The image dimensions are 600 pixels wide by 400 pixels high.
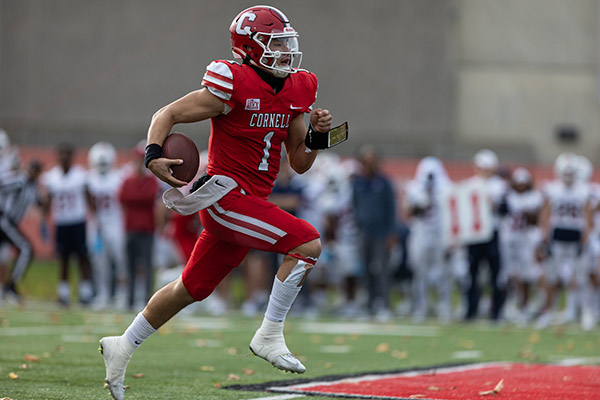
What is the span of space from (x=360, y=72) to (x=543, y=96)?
5329 mm

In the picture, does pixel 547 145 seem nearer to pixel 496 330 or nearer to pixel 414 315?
pixel 414 315

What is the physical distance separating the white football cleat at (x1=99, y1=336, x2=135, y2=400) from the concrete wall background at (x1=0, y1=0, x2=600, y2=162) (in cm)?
2362

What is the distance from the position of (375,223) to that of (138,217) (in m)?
2.96

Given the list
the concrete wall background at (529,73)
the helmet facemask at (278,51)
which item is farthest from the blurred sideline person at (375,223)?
the concrete wall background at (529,73)

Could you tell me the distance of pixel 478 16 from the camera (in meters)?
30.6

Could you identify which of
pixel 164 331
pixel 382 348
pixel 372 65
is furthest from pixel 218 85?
pixel 372 65

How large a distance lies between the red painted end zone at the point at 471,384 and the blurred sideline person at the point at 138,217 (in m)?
7.12

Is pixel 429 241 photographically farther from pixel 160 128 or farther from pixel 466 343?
pixel 160 128

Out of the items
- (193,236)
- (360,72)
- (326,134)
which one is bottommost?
(193,236)

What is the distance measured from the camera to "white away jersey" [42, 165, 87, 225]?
14.0 m

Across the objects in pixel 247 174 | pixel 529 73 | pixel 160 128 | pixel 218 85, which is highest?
pixel 529 73

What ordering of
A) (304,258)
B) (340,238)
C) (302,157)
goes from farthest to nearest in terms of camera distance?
(340,238) < (302,157) < (304,258)

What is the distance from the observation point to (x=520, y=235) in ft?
47.8

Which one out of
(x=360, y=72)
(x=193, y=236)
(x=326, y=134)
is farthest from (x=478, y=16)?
(x=326, y=134)
